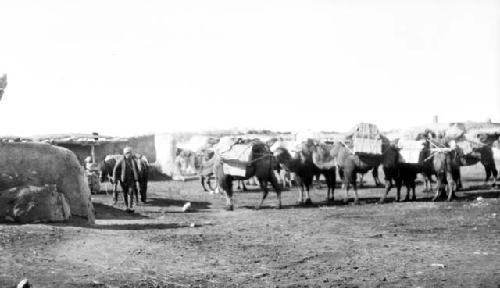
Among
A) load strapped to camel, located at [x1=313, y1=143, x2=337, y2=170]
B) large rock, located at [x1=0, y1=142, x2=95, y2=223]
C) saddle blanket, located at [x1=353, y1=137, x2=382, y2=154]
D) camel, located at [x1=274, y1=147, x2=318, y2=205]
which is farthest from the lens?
load strapped to camel, located at [x1=313, y1=143, x2=337, y2=170]

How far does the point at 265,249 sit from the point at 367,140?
9325 millimetres

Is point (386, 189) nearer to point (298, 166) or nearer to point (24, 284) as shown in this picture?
point (298, 166)

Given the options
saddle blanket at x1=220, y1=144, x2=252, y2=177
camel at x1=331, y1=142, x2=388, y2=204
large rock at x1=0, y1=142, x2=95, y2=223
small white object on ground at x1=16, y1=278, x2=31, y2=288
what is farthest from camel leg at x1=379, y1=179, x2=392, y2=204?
small white object on ground at x1=16, y1=278, x2=31, y2=288

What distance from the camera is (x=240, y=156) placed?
17.5 meters

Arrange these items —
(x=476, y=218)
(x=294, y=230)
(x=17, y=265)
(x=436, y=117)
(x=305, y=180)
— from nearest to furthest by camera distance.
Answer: (x=17, y=265) < (x=294, y=230) < (x=476, y=218) < (x=305, y=180) < (x=436, y=117)

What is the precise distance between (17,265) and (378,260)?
5445 mm

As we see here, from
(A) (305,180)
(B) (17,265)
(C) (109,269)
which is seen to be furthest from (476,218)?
(B) (17,265)

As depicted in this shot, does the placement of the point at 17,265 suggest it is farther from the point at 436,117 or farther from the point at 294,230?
the point at 436,117

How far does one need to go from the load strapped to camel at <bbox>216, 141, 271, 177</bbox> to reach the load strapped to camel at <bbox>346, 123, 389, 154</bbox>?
9.94 feet

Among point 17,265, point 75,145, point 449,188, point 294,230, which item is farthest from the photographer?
point 75,145

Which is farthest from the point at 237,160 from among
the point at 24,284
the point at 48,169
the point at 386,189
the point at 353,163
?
the point at 24,284

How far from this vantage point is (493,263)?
28.8 ft

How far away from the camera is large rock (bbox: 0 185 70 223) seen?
11633 millimetres

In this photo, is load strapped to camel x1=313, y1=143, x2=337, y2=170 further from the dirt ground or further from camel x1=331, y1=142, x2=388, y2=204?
the dirt ground
